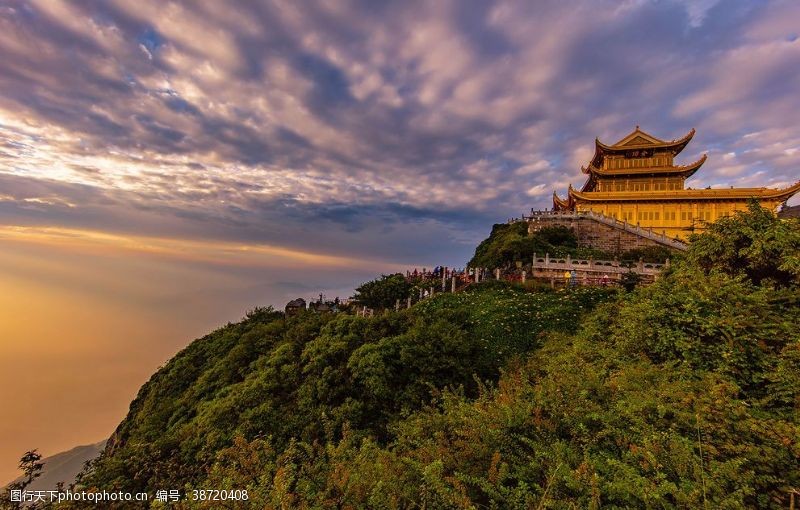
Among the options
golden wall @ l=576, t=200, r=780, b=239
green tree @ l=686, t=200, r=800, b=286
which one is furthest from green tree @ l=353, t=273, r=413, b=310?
golden wall @ l=576, t=200, r=780, b=239

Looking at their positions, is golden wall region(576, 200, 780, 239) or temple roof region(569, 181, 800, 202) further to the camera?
golden wall region(576, 200, 780, 239)

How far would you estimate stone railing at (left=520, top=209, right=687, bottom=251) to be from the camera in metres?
30.8

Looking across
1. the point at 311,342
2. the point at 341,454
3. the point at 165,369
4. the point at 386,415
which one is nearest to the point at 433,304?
the point at 311,342

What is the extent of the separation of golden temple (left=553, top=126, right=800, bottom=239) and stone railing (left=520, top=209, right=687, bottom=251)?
6.66 metres

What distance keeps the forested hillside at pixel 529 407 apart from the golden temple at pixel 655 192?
104 feet

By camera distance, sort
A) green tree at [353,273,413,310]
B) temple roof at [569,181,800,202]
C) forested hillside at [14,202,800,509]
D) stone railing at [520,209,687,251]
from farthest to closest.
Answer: temple roof at [569,181,800,202]
stone railing at [520,209,687,251]
green tree at [353,273,413,310]
forested hillside at [14,202,800,509]

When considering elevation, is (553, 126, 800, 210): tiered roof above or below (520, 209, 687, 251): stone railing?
above

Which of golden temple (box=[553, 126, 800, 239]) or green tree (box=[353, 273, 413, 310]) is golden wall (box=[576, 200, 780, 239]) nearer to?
golden temple (box=[553, 126, 800, 239])

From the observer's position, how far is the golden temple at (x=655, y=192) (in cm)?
3812

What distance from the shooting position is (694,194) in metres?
39.1

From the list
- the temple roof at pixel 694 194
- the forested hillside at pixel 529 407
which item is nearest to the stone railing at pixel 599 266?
the forested hillside at pixel 529 407

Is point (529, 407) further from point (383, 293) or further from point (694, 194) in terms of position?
point (694, 194)

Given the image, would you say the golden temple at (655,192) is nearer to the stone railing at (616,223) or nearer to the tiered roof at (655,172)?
the tiered roof at (655,172)

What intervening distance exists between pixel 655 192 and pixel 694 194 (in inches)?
137
